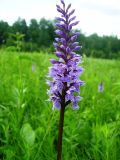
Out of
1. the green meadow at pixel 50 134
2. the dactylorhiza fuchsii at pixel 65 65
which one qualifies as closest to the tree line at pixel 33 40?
the dactylorhiza fuchsii at pixel 65 65

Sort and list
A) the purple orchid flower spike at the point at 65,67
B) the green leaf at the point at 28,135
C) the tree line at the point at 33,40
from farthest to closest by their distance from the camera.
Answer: the tree line at the point at 33,40 < the green leaf at the point at 28,135 < the purple orchid flower spike at the point at 65,67

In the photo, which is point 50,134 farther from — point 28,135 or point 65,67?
point 65,67

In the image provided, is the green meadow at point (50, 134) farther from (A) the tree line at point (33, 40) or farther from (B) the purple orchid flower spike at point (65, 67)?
(A) the tree line at point (33, 40)

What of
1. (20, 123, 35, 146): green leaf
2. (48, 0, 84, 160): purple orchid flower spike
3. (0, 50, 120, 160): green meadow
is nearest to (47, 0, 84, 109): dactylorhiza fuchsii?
(48, 0, 84, 160): purple orchid flower spike

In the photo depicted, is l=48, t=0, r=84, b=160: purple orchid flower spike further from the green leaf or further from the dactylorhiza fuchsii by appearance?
the green leaf

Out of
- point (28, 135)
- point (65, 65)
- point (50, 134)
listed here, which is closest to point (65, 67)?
point (65, 65)

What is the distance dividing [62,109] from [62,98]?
7cm

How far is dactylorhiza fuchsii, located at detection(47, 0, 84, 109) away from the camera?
81.3 inches

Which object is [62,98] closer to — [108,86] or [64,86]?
[64,86]

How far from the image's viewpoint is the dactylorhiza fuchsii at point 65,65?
2.06m

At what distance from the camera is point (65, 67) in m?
2.05

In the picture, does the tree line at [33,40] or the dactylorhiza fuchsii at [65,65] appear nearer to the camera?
the dactylorhiza fuchsii at [65,65]

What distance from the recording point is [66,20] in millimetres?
2109

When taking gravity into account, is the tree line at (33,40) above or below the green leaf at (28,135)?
above
